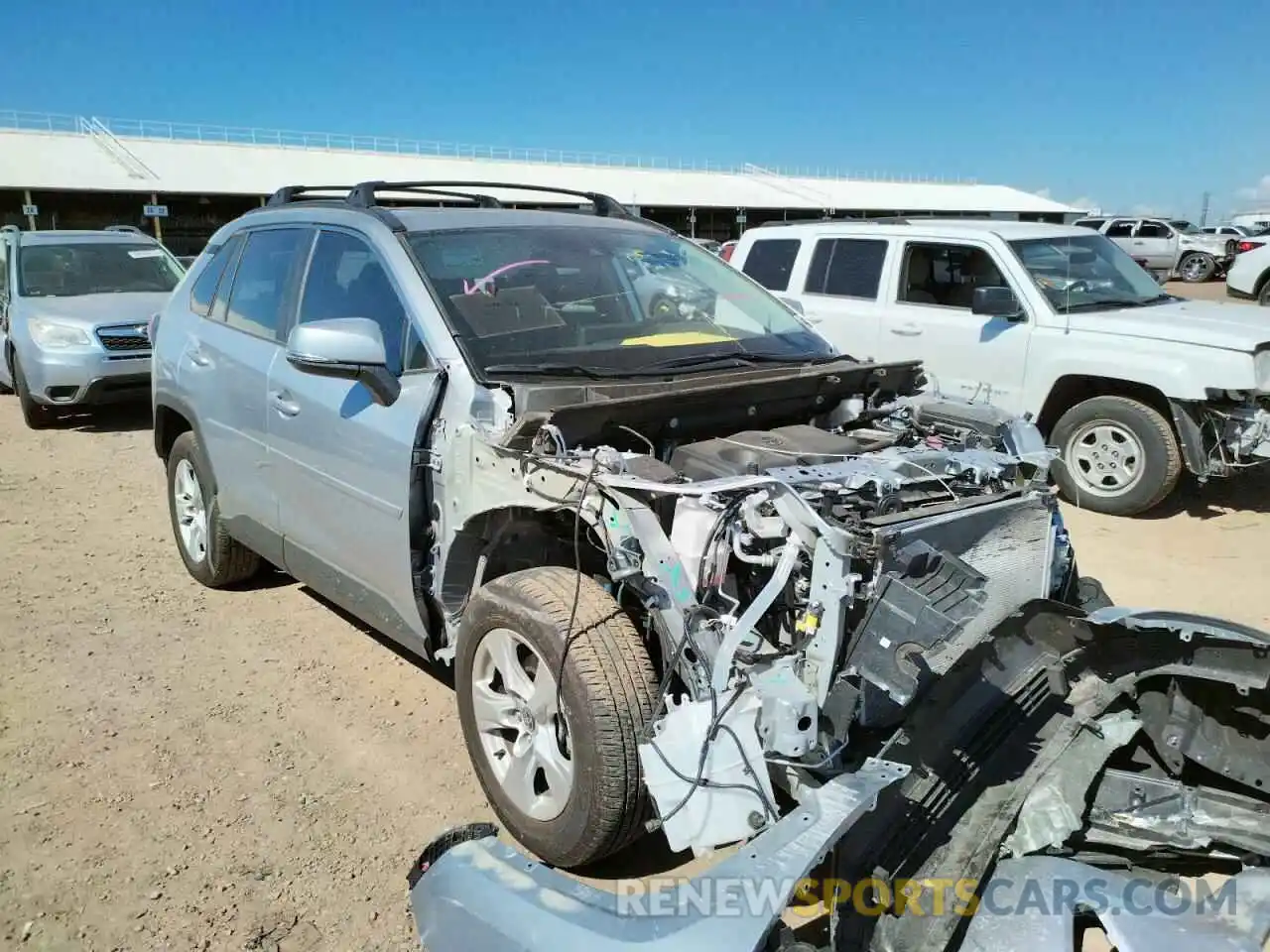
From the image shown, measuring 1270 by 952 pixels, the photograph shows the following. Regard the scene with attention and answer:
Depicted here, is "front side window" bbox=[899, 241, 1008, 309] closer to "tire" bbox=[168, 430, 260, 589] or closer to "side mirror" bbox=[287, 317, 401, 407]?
"side mirror" bbox=[287, 317, 401, 407]

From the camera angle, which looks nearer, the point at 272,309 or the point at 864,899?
the point at 864,899

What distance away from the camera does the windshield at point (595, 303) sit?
339 cm

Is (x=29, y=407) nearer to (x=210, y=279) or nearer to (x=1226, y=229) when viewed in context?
(x=210, y=279)

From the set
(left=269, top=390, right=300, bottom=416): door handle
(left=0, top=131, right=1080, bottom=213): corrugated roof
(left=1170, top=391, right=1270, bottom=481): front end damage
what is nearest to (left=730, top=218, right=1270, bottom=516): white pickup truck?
(left=1170, top=391, right=1270, bottom=481): front end damage

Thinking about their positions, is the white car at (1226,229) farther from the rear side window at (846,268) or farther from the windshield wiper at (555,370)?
the windshield wiper at (555,370)

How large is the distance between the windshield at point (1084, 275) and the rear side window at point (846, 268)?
1162mm

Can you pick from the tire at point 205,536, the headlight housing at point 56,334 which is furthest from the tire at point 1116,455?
the headlight housing at point 56,334

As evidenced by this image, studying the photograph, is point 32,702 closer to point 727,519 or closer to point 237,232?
point 237,232

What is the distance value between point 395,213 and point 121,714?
2365mm

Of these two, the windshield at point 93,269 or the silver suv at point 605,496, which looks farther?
the windshield at point 93,269

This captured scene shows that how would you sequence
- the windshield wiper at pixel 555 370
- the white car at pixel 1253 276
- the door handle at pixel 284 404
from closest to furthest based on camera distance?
the windshield wiper at pixel 555 370 < the door handle at pixel 284 404 < the white car at pixel 1253 276

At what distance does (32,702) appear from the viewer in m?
3.98

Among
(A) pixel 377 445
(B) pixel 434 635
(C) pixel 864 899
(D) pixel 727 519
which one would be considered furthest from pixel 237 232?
(C) pixel 864 899

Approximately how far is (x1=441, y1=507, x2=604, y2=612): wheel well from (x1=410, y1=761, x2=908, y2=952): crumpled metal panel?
106 centimetres
